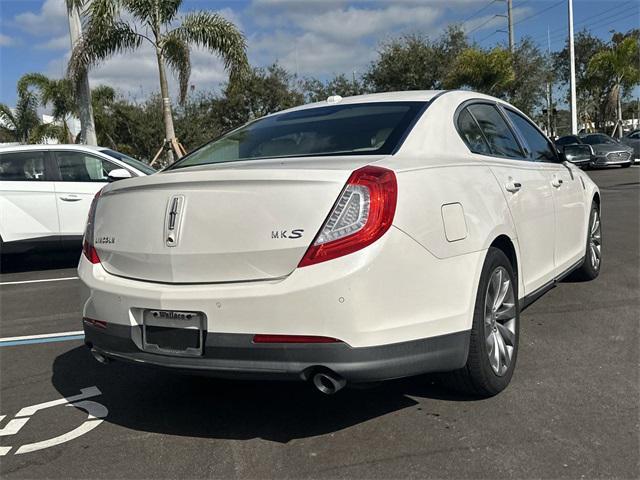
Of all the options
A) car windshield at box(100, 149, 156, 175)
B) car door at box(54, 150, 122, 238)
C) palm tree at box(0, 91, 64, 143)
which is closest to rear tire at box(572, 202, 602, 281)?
car windshield at box(100, 149, 156, 175)

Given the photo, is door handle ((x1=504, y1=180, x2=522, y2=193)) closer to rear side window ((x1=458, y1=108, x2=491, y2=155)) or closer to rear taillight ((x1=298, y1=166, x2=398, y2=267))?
rear side window ((x1=458, y1=108, x2=491, y2=155))

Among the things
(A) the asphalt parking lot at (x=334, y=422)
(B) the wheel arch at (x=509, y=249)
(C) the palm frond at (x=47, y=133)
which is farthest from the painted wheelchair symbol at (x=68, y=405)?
(C) the palm frond at (x=47, y=133)

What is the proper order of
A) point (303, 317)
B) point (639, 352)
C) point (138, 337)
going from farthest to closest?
point (639, 352), point (138, 337), point (303, 317)

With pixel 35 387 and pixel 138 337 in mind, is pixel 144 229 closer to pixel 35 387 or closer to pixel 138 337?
pixel 138 337

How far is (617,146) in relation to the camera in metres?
23.0

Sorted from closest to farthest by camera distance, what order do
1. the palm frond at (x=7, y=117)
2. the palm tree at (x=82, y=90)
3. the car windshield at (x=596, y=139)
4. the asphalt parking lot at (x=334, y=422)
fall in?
the asphalt parking lot at (x=334, y=422) < the palm tree at (x=82, y=90) < the car windshield at (x=596, y=139) < the palm frond at (x=7, y=117)

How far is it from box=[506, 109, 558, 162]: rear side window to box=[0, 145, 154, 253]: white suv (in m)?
5.21

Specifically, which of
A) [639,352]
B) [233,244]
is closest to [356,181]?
[233,244]

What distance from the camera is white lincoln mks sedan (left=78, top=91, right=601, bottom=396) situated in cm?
271

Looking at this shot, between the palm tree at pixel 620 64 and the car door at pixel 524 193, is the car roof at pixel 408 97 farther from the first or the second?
the palm tree at pixel 620 64

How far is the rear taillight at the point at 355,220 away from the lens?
269 centimetres

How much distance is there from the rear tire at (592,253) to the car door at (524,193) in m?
1.37

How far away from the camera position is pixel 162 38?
1540 centimetres

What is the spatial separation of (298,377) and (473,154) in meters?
1.69
